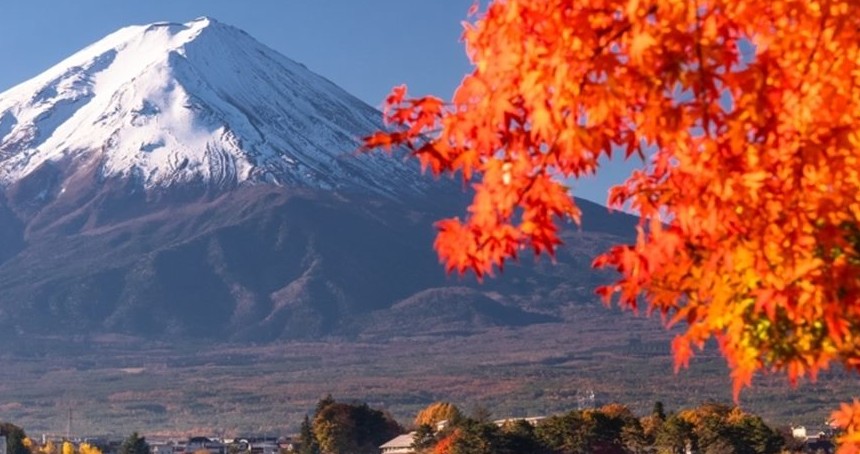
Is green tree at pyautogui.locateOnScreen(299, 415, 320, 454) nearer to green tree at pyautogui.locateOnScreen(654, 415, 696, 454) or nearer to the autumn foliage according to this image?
green tree at pyautogui.locateOnScreen(654, 415, 696, 454)

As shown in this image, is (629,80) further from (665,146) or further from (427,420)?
(427,420)

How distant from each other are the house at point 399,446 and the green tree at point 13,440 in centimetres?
1846

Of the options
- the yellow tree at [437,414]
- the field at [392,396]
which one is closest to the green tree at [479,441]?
the yellow tree at [437,414]

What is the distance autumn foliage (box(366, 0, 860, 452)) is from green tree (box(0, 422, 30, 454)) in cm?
9043

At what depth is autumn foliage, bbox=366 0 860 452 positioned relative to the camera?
248 inches

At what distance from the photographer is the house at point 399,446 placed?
282 feet

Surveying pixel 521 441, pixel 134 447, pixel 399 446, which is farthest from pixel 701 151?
pixel 134 447

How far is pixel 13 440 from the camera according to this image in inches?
3834

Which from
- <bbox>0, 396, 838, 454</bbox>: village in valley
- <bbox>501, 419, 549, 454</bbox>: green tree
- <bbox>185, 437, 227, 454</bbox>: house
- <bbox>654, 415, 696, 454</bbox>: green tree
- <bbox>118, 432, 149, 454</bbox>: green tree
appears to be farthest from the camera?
A: <bbox>185, 437, 227, 454</bbox>: house

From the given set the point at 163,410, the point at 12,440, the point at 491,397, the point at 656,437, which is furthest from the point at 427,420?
the point at 163,410

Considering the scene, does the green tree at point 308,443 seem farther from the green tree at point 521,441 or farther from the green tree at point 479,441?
the green tree at point 479,441

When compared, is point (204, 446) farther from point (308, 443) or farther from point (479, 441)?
point (479, 441)

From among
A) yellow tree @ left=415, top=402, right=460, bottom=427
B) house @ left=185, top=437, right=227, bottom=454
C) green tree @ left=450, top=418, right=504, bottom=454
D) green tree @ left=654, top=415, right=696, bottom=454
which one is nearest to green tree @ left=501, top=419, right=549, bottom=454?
green tree @ left=450, top=418, right=504, bottom=454

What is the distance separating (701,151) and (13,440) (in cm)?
9392
